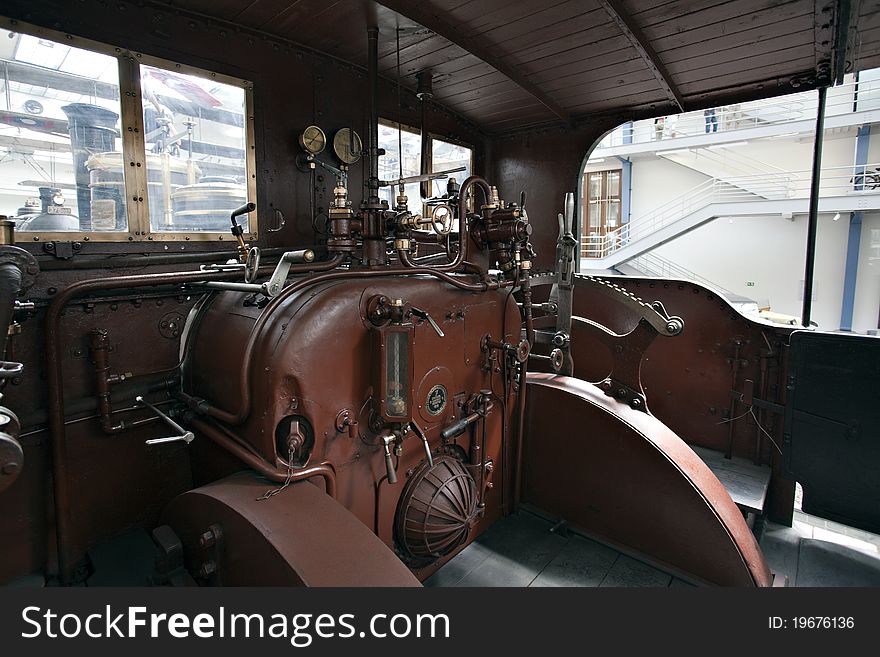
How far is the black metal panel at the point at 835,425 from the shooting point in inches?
118

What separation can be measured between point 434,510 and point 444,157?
3408 millimetres

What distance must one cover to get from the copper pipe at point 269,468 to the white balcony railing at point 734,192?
1088cm

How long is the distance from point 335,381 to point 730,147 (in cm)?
1302

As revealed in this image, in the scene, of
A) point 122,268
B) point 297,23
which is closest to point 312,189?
point 297,23

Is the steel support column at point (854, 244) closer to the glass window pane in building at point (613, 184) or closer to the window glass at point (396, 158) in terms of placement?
the glass window pane in building at point (613, 184)

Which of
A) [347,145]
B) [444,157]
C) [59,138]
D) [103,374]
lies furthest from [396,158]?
[103,374]

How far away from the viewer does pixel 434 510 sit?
248 cm

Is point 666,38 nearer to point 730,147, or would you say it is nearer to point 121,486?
point 121,486

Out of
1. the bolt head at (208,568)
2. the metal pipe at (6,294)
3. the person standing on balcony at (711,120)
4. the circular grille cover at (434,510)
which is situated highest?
the person standing on balcony at (711,120)

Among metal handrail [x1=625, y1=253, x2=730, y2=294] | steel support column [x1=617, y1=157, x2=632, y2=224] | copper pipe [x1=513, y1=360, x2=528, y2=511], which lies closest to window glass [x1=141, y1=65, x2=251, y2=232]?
copper pipe [x1=513, y1=360, x2=528, y2=511]

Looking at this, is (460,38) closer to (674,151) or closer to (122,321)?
(122,321)

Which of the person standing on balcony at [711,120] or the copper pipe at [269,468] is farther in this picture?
the person standing on balcony at [711,120]

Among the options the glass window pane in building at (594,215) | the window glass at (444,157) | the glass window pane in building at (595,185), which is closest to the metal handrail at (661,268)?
the glass window pane in building at (594,215)

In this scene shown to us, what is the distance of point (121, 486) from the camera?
245 centimetres
